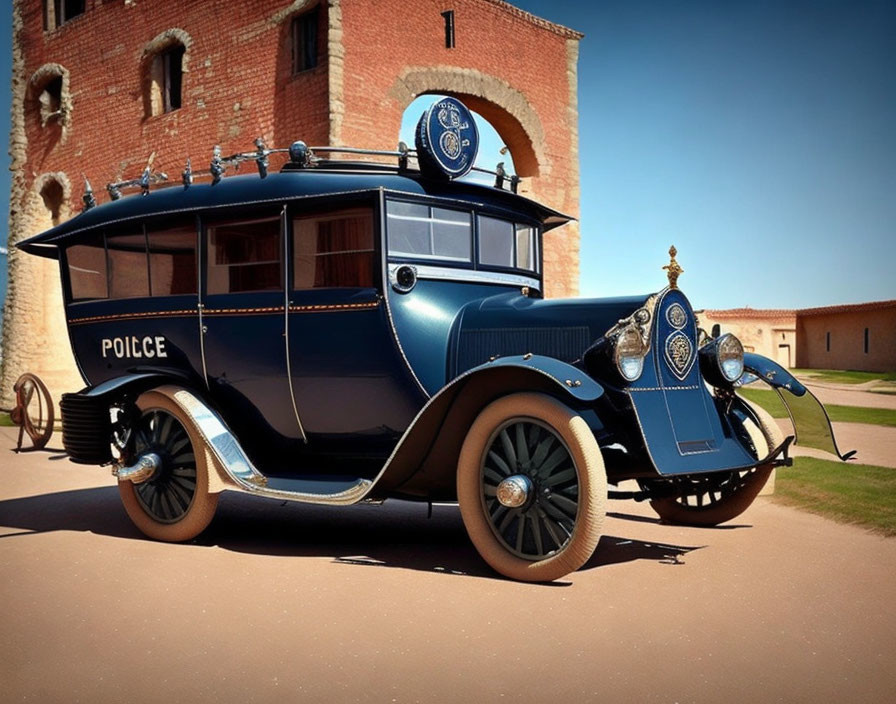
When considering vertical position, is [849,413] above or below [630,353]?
below

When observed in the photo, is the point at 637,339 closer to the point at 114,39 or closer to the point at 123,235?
the point at 123,235

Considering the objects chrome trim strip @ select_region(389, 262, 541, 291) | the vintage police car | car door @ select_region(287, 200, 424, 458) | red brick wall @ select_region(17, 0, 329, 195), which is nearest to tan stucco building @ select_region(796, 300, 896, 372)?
red brick wall @ select_region(17, 0, 329, 195)

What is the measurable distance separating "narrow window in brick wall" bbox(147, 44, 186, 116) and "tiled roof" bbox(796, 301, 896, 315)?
27.9 metres

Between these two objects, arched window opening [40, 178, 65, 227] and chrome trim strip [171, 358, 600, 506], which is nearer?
chrome trim strip [171, 358, 600, 506]

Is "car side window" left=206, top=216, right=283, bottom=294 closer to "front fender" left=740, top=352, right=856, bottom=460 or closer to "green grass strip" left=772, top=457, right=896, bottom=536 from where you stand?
"front fender" left=740, top=352, right=856, bottom=460

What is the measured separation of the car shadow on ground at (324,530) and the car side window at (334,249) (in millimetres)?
1579

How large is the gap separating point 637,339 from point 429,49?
1130 centimetres

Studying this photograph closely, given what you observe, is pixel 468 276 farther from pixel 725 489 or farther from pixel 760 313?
pixel 760 313

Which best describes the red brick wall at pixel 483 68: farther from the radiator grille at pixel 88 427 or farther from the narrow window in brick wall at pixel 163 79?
the radiator grille at pixel 88 427

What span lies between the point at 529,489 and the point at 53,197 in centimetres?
1789

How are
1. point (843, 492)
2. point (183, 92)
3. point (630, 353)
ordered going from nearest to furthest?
point (630, 353) → point (843, 492) → point (183, 92)

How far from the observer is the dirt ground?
3.04m

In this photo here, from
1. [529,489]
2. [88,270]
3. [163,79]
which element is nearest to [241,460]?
[529,489]

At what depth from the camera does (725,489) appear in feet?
18.2
